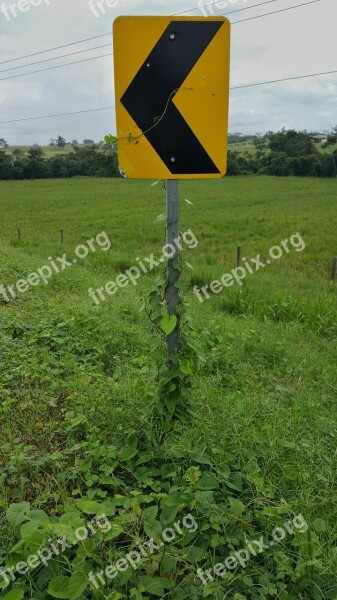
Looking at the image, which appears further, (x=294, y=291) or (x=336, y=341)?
(x=294, y=291)

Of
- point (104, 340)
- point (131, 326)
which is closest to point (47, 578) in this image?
point (104, 340)

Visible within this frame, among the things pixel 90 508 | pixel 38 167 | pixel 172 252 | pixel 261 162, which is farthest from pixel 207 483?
pixel 38 167

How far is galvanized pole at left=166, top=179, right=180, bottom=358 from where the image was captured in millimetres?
2019

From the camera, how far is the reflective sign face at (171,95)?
185 cm

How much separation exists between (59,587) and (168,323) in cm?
117

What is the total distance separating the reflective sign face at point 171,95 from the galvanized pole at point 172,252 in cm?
10

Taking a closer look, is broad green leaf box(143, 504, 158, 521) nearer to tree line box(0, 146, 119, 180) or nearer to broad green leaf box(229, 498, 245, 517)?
broad green leaf box(229, 498, 245, 517)

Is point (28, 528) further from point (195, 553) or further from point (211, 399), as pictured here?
point (211, 399)

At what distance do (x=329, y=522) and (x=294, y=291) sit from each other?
22.3 feet

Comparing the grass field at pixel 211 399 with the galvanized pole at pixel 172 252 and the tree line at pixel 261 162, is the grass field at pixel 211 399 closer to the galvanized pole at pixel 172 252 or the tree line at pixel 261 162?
the galvanized pole at pixel 172 252

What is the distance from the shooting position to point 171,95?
1.88 meters

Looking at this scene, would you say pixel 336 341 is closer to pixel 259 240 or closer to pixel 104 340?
pixel 104 340

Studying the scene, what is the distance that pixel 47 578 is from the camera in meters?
1.59

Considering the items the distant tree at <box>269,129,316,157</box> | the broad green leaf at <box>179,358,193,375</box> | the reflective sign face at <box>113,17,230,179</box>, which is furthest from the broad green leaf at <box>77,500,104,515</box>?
the distant tree at <box>269,129,316,157</box>
